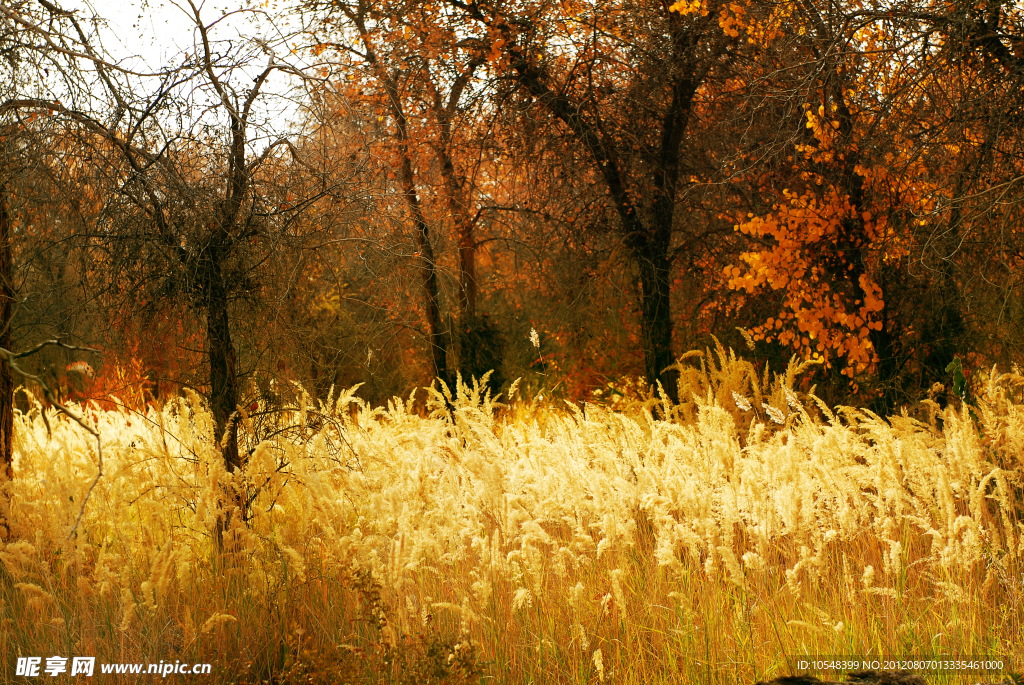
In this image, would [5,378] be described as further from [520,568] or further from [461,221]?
[461,221]

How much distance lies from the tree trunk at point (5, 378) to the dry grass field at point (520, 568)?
0.10 meters

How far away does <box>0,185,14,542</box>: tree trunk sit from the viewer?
185 inches

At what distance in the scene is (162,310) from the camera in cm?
439

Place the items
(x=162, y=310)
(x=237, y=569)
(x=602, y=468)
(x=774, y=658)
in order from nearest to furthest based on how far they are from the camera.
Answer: (x=774, y=658) < (x=237, y=569) < (x=162, y=310) < (x=602, y=468)

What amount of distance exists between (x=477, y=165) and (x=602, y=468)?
133 inches

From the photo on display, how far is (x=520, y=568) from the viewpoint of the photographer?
12.4 feet

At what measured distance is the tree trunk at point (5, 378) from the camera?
471cm

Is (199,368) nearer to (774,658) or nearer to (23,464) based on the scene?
(23,464)

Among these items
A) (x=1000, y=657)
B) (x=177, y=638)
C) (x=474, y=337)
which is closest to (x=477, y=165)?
(x=474, y=337)

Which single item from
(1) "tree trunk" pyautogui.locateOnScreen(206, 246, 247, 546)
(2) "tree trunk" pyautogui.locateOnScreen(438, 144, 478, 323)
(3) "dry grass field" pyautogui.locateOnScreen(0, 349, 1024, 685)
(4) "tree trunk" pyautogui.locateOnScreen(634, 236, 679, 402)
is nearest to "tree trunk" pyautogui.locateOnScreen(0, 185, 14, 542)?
(3) "dry grass field" pyautogui.locateOnScreen(0, 349, 1024, 685)

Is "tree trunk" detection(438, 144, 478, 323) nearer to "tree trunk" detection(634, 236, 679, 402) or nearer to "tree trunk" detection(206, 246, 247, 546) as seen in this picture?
"tree trunk" detection(634, 236, 679, 402)

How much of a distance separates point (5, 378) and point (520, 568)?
349cm

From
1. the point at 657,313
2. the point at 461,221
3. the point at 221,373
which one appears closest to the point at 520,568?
the point at 221,373

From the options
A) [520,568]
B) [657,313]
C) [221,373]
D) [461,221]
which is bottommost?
[520,568]
